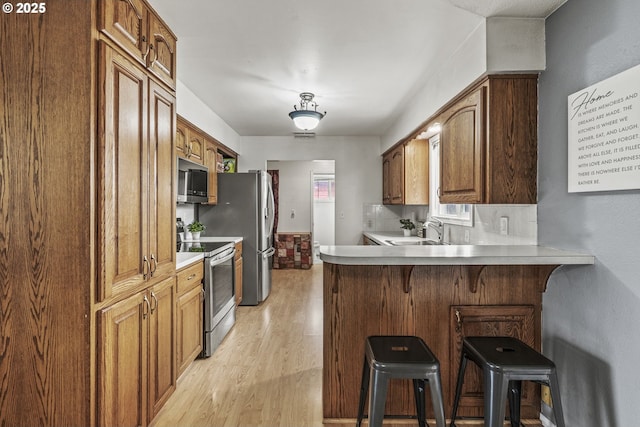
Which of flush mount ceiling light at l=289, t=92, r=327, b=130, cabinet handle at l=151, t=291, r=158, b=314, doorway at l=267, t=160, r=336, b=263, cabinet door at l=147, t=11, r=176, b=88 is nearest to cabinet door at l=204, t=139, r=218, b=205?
flush mount ceiling light at l=289, t=92, r=327, b=130

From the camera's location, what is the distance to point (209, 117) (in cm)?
397

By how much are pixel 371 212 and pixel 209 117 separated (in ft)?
9.19

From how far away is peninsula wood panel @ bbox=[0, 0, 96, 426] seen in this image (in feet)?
4.61

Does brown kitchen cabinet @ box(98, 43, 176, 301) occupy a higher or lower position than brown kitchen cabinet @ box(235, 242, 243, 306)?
higher

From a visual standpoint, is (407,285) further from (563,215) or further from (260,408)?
(260,408)

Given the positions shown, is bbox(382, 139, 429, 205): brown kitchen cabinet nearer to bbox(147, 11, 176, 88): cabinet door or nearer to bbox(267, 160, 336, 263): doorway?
bbox(147, 11, 176, 88): cabinet door

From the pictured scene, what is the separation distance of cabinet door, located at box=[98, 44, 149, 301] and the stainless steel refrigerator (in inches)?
101

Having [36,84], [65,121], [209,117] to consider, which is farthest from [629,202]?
[209,117]

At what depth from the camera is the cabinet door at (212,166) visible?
413cm

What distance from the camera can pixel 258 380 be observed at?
2543 mm

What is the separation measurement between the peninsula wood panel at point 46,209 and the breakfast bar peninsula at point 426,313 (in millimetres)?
1185

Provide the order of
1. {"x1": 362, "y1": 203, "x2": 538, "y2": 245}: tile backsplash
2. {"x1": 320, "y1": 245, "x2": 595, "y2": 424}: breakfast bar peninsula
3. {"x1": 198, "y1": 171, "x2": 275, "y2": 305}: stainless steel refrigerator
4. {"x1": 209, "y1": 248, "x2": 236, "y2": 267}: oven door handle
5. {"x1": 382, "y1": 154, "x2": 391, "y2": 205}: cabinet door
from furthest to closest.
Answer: {"x1": 382, "y1": 154, "x2": 391, "y2": 205}: cabinet door < {"x1": 198, "y1": 171, "x2": 275, "y2": 305}: stainless steel refrigerator < {"x1": 209, "y1": 248, "x2": 236, "y2": 267}: oven door handle < {"x1": 362, "y1": 203, "x2": 538, "y2": 245}: tile backsplash < {"x1": 320, "y1": 245, "x2": 595, "y2": 424}: breakfast bar peninsula

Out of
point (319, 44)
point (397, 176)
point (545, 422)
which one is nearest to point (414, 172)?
point (397, 176)

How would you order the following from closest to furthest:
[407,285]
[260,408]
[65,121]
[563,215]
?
[65,121]
[563,215]
[407,285]
[260,408]
